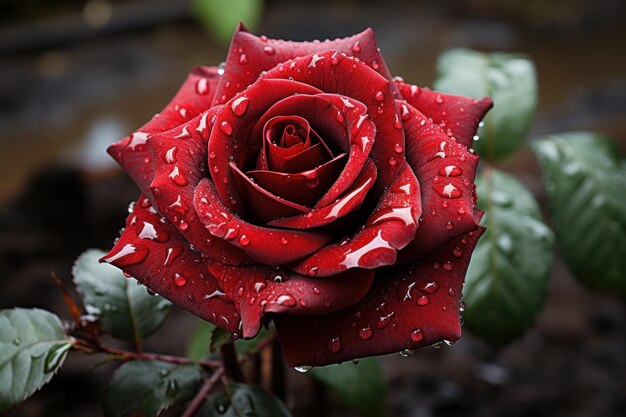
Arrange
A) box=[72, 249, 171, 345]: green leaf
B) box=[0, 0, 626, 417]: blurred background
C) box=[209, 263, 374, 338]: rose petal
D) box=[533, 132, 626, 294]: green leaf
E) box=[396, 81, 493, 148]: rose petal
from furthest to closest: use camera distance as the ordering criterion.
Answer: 1. box=[0, 0, 626, 417]: blurred background
2. box=[533, 132, 626, 294]: green leaf
3. box=[72, 249, 171, 345]: green leaf
4. box=[396, 81, 493, 148]: rose petal
5. box=[209, 263, 374, 338]: rose petal

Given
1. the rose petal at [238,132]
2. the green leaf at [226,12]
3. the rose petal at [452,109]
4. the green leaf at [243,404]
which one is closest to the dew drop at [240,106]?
the rose petal at [238,132]

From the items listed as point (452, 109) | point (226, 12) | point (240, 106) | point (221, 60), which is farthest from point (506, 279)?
point (221, 60)

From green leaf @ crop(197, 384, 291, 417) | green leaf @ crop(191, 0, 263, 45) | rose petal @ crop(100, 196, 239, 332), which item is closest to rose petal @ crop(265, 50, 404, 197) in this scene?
rose petal @ crop(100, 196, 239, 332)

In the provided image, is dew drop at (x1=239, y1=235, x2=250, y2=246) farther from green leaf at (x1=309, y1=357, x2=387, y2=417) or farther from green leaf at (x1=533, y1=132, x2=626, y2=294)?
green leaf at (x1=533, y1=132, x2=626, y2=294)

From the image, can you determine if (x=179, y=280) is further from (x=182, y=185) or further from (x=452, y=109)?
(x=452, y=109)

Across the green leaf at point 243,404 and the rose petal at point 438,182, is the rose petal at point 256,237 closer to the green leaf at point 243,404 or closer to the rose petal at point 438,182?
the rose petal at point 438,182
